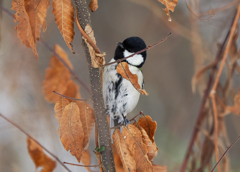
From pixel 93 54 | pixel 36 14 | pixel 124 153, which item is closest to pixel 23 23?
pixel 36 14

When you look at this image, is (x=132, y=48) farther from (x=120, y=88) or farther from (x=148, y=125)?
(x=148, y=125)

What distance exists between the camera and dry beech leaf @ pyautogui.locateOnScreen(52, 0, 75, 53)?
40 centimetres

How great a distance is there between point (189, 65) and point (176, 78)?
0.36ft

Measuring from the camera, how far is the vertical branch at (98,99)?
0.44m

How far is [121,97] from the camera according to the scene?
2.61 ft

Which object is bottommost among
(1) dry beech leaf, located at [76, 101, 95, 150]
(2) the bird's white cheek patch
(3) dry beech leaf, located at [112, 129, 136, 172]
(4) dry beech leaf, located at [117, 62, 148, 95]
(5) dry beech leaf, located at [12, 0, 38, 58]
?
(3) dry beech leaf, located at [112, 129, 136, 172]

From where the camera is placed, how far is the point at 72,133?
456 millimetres

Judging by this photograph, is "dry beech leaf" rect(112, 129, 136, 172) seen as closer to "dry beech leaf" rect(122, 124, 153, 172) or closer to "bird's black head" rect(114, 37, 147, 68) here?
"dry beech leaf" rect(122, 124, 153, 172)

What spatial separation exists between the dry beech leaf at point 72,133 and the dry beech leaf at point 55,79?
0.99 feet

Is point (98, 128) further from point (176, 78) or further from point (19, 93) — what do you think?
point (176, 78)

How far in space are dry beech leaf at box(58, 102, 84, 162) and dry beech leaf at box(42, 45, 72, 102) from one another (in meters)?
0.30

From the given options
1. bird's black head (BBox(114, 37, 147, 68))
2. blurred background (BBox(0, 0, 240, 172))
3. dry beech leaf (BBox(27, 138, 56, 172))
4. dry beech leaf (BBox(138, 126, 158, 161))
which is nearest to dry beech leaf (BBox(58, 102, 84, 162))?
dry beech leaf (BBox(138, 126, 158, 161))

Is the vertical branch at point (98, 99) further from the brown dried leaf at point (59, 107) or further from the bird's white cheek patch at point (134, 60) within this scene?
the bird's white cheek patch at point (134, 60)

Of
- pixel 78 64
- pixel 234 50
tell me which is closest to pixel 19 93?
pixel 78 64
